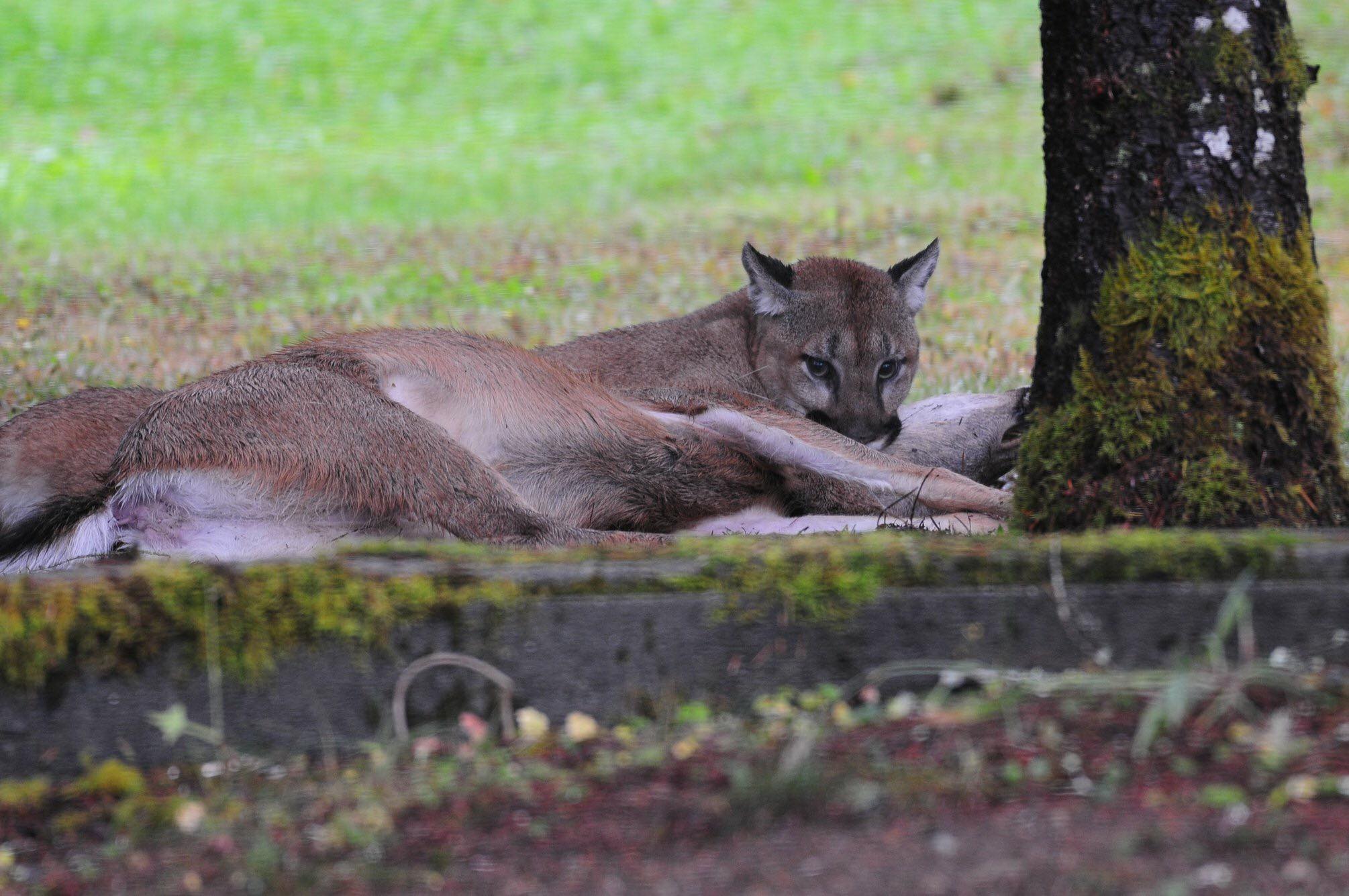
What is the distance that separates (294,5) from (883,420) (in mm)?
23001

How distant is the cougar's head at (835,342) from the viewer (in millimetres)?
6785

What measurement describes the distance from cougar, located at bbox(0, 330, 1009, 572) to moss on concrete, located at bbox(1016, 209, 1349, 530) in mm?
1327

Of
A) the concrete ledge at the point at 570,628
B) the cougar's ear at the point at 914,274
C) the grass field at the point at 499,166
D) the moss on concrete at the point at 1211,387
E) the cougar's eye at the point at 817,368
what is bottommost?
the concrete ledge at the point at 570,628

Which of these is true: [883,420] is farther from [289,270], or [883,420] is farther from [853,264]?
[289,270]

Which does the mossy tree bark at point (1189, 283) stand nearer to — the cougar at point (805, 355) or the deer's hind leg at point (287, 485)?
the deer's hind leg at point (287, 485)

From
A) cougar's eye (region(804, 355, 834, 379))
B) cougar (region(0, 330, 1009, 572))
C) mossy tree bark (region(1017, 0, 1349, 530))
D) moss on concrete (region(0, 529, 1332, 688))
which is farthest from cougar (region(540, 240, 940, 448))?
moss on concrete (region(0, 529, 1332, 688))

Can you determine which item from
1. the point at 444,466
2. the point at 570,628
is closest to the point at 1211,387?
the point at 570,628

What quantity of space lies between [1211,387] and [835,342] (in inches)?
117

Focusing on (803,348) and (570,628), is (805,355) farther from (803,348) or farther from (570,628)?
(570,628)

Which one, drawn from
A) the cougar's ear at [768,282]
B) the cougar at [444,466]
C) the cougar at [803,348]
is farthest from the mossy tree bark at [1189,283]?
the cougar's ear at [768,282]

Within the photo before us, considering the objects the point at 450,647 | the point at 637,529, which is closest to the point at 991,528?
the point at 637,529

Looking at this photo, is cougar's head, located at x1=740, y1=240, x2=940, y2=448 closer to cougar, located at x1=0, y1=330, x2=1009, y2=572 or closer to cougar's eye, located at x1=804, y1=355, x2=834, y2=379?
cougar's eye, located at x1=804, y1=355, x2=834, y2=379

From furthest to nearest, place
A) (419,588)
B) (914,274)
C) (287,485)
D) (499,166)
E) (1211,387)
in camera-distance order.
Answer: (499,166), (914,274), (287,485), (1211,387), (419,588)

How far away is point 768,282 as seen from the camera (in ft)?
22.6
